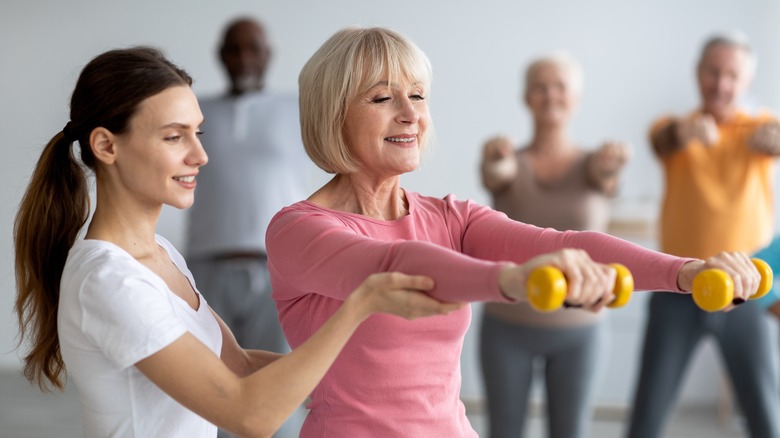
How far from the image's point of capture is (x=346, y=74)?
1.46m

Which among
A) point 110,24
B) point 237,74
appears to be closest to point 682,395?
point 237,74

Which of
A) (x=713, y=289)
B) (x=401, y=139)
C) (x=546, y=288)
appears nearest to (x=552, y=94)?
(x=401, y=139)

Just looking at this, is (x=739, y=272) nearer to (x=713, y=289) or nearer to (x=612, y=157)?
(x=713, y=289)

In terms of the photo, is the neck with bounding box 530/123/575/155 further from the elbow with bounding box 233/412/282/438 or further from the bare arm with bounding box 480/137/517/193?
the elbow with bounding box 233/412/282/438

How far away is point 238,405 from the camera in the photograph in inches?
50.3

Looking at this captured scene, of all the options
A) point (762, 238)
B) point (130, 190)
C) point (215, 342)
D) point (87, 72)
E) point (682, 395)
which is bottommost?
point (682, 395)

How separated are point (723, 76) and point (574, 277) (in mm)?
2518

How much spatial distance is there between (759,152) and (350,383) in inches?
88.4

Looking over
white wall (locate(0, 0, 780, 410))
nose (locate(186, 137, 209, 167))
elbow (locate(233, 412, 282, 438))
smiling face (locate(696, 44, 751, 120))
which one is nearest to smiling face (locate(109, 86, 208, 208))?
nose (locate(186, 137, 209, 167))

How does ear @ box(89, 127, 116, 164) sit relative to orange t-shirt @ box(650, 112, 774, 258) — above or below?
above

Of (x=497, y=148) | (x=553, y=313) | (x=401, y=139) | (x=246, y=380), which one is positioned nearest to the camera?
(x=246, y=380)

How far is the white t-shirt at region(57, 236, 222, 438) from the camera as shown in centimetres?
129

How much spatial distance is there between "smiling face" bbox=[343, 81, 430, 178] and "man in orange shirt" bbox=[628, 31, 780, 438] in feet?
6.36

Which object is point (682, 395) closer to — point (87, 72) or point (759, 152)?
point (759, 152)
